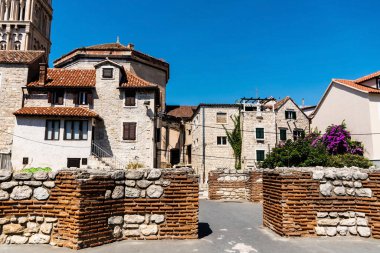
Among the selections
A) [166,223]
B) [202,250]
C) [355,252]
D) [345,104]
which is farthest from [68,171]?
[345,104]

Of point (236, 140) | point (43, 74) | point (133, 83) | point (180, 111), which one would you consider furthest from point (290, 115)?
point (43, 74)

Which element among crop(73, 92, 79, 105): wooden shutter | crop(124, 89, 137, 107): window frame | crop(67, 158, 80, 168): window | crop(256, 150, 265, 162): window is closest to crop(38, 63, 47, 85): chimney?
crop(73, 92, 79, 105): wooden shutter

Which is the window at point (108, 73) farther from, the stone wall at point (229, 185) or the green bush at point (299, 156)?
the green bush at point (299, 156)

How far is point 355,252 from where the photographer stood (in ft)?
20.1

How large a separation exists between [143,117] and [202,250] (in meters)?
20.7

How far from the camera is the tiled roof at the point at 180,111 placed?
135 feet

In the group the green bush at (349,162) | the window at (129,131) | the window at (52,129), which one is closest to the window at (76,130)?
the window at (52,129)

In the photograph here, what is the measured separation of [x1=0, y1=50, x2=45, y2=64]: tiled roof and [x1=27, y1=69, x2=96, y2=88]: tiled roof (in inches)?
73.9

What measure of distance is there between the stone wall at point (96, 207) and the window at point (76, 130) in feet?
59.2

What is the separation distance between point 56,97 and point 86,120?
4181 mm

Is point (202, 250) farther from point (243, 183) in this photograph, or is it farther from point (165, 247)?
point (243, 183)

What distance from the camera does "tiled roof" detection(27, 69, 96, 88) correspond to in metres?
25.8

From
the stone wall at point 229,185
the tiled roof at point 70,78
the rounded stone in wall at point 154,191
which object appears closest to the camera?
the rounded stone in wall at point 154,191

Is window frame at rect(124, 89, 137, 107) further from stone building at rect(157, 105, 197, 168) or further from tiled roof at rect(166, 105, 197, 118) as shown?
tiled roof at rect(166, 105, 197, 118)
